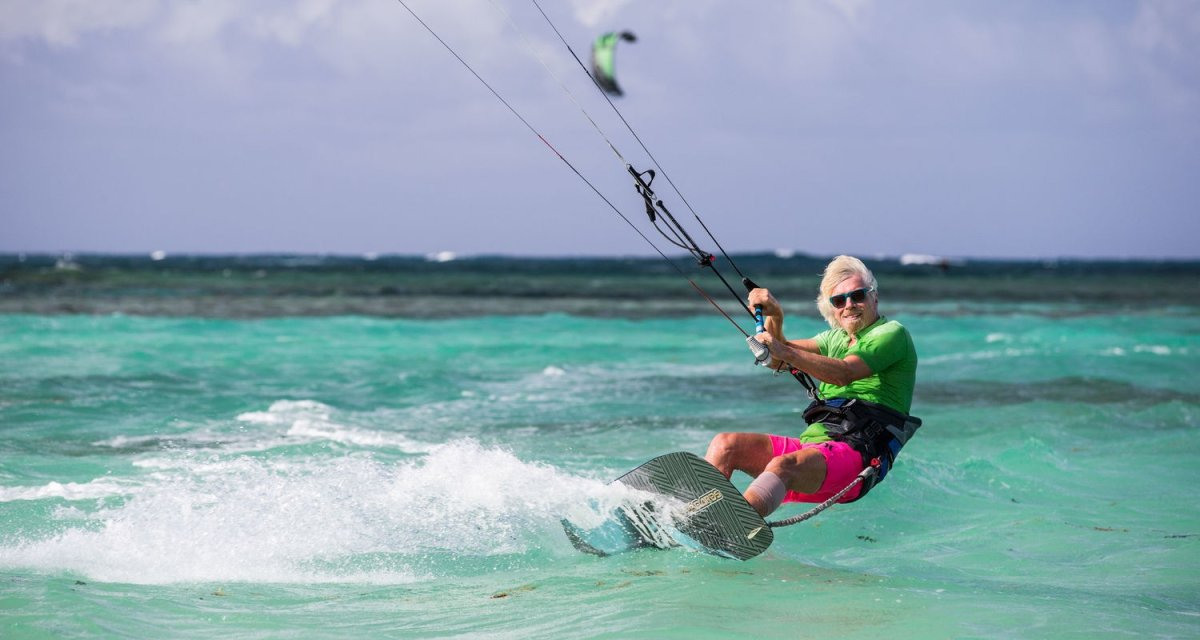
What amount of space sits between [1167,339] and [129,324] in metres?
21.5

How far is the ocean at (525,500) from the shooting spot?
5.32 meters

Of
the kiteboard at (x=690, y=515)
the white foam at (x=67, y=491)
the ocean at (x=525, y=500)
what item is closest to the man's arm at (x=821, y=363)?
the kiteboard at (x=690, y=515)

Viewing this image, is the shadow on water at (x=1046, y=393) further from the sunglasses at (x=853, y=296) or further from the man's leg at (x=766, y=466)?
the man's leg at (x=766, y=466)

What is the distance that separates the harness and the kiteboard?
0.68m

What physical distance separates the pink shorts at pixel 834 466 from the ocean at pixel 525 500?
16.6 inches

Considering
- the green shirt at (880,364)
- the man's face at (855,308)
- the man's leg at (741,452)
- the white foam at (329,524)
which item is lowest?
the white foam at (329,524)

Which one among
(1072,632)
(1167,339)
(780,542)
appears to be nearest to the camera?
(1072,632)

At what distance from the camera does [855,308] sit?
20.2ft

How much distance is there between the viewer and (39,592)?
5430 mm

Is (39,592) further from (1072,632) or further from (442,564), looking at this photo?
(1072,632)

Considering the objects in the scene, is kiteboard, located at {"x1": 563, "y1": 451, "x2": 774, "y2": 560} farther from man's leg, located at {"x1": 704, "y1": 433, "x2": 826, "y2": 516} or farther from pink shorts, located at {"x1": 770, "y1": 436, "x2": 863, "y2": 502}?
pink shorts, located at {"x1": 770, "y1": 436, "x2": 863, "y2": 502}

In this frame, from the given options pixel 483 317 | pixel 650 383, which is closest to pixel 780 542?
pixel 650 383

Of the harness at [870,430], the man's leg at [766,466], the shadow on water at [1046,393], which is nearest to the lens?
the man's leg at [766,466]

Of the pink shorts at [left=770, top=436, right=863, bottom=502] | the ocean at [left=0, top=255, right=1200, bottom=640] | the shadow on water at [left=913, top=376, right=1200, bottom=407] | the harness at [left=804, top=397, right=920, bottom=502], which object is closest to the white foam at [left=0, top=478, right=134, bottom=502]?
the ocean at [left=0, top=255, right=1200, bottom=640]
